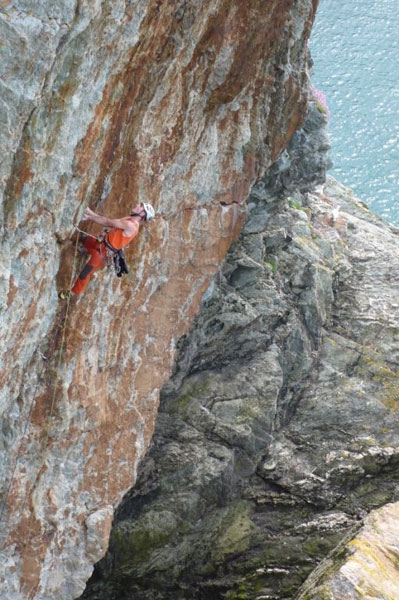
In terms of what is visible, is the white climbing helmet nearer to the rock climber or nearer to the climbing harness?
the rock climber

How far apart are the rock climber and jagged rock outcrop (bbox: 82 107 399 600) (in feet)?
15.7

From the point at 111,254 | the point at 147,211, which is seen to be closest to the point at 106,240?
the point at 111,254

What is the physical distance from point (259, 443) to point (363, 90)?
3255cm

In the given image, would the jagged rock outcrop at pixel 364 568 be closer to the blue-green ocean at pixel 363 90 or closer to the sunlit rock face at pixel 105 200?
the sunlit rock face at pixel 105 200

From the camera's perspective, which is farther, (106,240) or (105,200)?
(105,200)

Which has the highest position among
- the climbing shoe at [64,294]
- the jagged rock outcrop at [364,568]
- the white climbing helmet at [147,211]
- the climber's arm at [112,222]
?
the white climbing helmet at [147,211]

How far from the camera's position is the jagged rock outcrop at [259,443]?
17422 mm

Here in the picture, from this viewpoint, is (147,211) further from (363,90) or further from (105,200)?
(363,90)

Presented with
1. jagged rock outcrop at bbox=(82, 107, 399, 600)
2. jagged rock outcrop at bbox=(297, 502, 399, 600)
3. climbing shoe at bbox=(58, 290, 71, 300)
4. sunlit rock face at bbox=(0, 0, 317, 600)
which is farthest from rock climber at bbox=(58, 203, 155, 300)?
jagged rock outcrop at bbox=(297, 502, 399, 600)

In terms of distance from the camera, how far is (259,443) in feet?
59.2

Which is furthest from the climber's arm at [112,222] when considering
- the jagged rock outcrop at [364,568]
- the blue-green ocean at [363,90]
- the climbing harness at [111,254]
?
the blue-green ocean at [363,90]

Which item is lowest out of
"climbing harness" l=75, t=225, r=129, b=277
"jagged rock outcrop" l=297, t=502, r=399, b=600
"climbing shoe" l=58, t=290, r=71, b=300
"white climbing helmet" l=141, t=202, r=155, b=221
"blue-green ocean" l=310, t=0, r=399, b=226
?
"jagged rock outcrop" l=297, t=502, r=399, b=600

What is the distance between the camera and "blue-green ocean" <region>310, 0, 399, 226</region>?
4153 centimetres

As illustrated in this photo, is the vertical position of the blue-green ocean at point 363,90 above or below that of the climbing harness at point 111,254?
above
